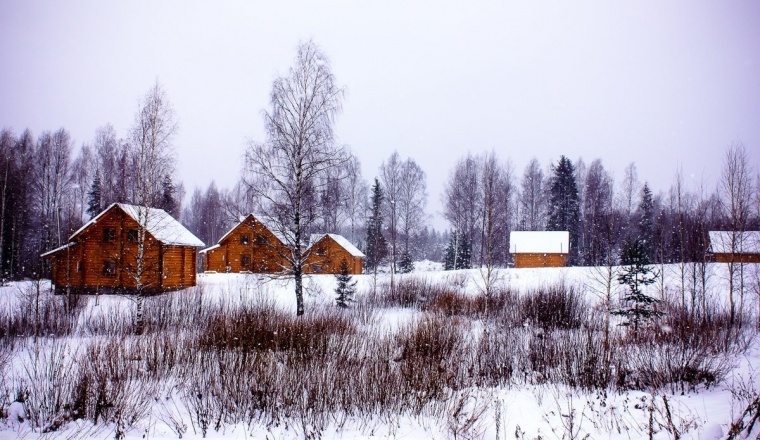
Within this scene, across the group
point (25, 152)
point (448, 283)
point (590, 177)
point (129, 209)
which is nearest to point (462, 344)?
point (448, 283)

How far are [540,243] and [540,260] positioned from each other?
1771 millimetres

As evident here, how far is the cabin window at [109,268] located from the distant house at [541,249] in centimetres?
3323

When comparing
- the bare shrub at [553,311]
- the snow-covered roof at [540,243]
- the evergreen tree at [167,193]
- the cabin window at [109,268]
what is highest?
the evergreen tree at [167,193]

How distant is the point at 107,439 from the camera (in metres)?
5.16

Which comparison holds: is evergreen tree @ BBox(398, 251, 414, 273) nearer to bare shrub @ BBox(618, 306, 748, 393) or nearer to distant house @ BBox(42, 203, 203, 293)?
distant house @ BBox(42, 203, 203, 293)

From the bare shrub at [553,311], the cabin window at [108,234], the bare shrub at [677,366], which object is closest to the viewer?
the bare shrub at [677,366]

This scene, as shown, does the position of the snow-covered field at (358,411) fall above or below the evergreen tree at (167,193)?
below

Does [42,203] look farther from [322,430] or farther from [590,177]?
[590,177]

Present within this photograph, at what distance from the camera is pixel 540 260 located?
1483 inches

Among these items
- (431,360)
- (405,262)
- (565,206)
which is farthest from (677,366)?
(565,206)

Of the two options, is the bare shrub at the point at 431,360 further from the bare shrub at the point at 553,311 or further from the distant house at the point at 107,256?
the distant house at the point at 107,256

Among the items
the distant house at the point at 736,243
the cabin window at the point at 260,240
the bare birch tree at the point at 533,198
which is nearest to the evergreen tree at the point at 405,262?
the bare birch tree at the point at 533,198

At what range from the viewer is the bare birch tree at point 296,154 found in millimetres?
15188

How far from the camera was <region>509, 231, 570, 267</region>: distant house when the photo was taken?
3712cm
